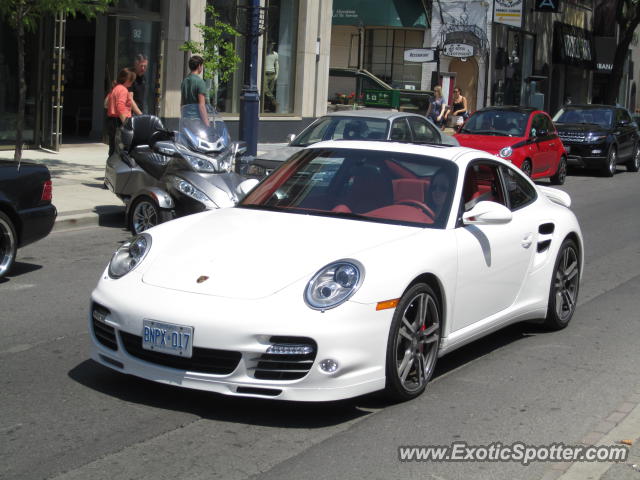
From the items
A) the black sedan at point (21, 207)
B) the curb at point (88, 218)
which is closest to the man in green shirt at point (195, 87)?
the curb at point (88, 218)

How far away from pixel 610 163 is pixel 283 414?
778 inches

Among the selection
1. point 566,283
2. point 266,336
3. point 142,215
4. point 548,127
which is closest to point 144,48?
point 548,127

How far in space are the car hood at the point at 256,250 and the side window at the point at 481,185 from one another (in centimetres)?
75

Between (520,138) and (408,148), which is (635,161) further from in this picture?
(408,148)

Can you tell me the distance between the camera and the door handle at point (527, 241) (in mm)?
7160

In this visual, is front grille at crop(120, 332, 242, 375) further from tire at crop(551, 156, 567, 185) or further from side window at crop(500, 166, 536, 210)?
tire at crop(551, 156, 567, 185)

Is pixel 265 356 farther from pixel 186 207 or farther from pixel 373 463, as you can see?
pixel 186 207

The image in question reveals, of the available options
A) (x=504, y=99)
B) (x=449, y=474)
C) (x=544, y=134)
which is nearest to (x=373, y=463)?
(x=449, y=474)

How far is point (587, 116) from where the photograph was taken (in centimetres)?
2492

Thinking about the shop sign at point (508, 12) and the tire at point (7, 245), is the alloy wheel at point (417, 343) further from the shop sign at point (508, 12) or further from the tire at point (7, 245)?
the shop sign at point (508, 12)

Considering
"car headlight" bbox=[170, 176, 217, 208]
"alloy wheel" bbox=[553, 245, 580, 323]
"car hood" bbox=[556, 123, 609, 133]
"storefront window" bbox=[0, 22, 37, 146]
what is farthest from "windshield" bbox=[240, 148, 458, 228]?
"car hood" bbox=[556, 123, 609, 133]

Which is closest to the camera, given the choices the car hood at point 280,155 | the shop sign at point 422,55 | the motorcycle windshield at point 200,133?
the motorcycle windshield at point 200,133

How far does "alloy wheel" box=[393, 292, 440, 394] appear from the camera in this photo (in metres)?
5.72

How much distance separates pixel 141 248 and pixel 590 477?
2.94m
